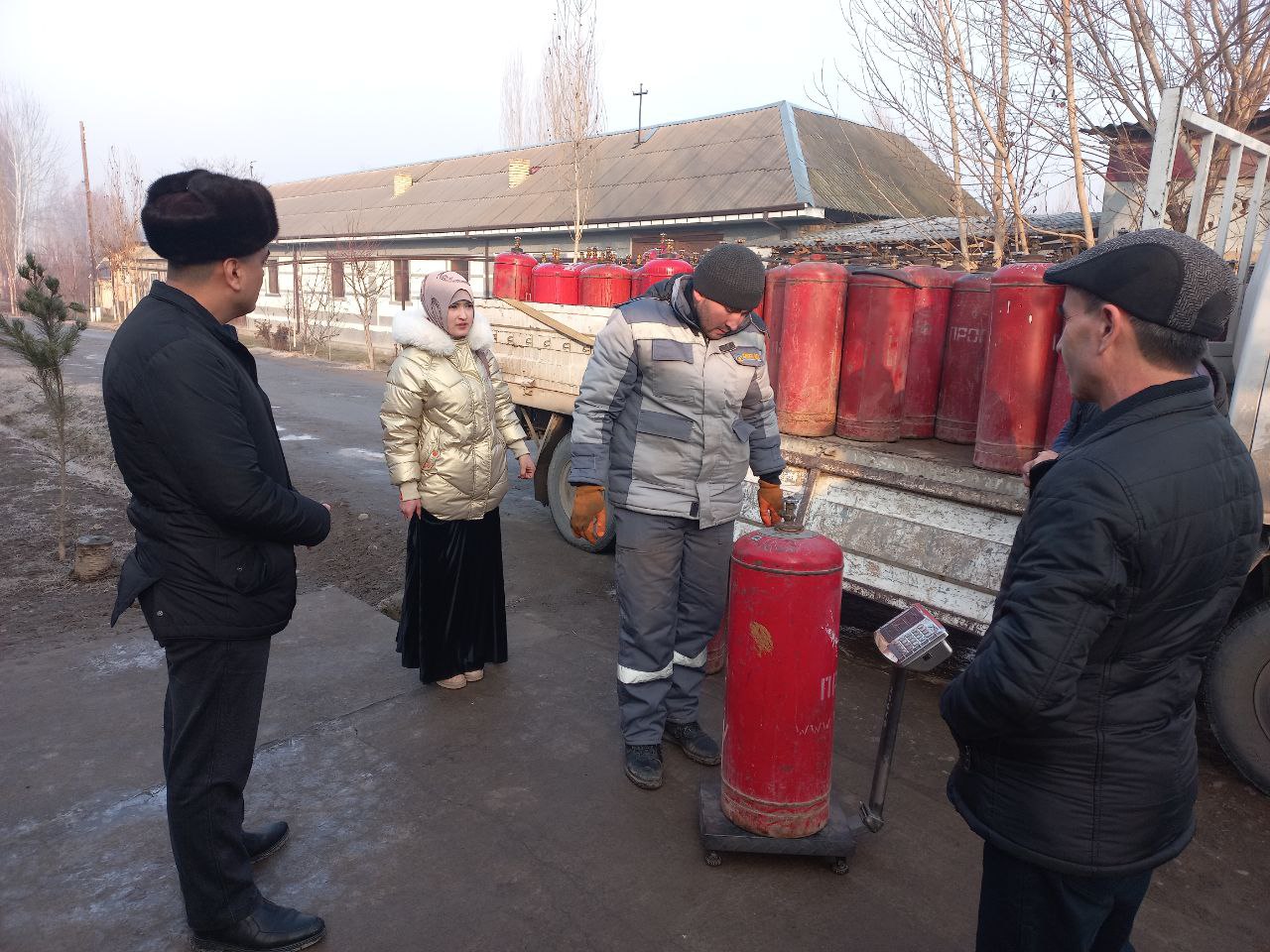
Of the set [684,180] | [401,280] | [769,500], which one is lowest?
[769,500]

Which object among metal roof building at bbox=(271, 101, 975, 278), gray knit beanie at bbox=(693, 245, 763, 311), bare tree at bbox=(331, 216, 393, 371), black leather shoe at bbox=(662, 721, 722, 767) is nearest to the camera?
gray knit beanie at bbox=(693, 245, 763, 311)

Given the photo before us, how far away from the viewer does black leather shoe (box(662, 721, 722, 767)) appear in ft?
11.0

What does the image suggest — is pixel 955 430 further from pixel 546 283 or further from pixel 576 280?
pixel 546 283

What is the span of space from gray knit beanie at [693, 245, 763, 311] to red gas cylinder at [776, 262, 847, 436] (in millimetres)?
1437

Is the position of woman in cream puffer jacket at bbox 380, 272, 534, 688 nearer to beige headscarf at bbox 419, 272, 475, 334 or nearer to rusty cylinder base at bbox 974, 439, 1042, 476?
beige headscarf at bbox 419, 272, 475, 334

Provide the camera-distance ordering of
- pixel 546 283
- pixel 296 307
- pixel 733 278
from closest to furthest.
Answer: pixel 733 278 → pixel 546 283 → pixel 296 307

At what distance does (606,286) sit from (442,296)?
271 centimetres

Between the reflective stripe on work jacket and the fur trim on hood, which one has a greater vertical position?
the fur trim on hood

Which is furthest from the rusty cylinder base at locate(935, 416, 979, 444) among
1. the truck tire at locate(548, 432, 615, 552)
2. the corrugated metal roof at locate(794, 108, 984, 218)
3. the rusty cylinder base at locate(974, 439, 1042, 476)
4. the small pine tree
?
the corrugated metal roof at locate(794, 108, 984, 218)

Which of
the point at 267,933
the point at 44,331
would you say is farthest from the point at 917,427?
the point at 44,331

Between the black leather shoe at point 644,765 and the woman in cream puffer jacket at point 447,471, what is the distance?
106 cm

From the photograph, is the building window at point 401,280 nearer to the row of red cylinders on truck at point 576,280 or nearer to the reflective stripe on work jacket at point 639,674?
the row of red cylinders on truck at point 576,280

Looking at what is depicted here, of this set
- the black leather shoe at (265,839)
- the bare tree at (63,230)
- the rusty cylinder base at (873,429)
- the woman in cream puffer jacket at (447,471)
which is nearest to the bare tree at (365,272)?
the woman in cream puffer jacket at (447,471)

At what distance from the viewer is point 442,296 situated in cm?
364
